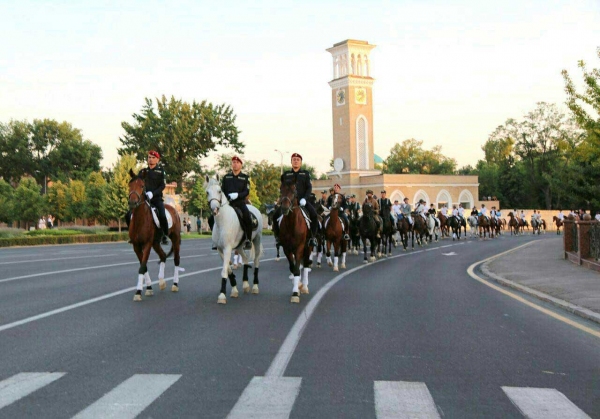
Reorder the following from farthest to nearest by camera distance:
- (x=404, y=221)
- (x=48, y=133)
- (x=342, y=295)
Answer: (x=48, y=133) < (x=404, y=221) < (x=342, y=295)

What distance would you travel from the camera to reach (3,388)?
6.80 m

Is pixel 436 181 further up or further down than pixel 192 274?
further up

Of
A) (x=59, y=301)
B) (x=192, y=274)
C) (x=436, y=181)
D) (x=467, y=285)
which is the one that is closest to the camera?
(x=59, y=301)

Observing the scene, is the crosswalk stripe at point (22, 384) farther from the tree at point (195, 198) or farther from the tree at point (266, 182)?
the tree at point (266, 182)

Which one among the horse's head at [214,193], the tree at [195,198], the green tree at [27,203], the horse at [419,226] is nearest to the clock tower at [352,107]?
the tree at [195,198]

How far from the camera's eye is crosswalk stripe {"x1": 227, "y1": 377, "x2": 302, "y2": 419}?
5945mm

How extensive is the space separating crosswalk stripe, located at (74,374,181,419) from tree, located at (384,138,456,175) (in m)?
148

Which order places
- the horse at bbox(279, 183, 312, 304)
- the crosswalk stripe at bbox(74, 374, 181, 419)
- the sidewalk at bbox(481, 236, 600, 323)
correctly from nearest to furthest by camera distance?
the crosswalk stripe at bbox(74, 374, 181, 419) < the sidewalk at bbox(481, 236, 600, 323) < the horse at bbox(279, 183, 312, 304)

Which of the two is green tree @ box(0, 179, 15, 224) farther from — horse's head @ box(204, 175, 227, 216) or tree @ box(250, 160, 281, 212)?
horse's head @ box(204, 175, 227, 216)

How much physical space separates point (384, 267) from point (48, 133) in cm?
11280

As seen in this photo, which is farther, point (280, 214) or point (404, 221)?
point (404, 221)

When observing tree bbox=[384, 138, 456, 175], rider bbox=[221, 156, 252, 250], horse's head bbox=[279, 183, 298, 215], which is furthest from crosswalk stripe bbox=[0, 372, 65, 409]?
tree bbox=[384, 138, 456, 175]

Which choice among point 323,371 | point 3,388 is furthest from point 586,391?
point 3,388

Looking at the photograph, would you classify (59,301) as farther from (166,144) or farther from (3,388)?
(166,144)
